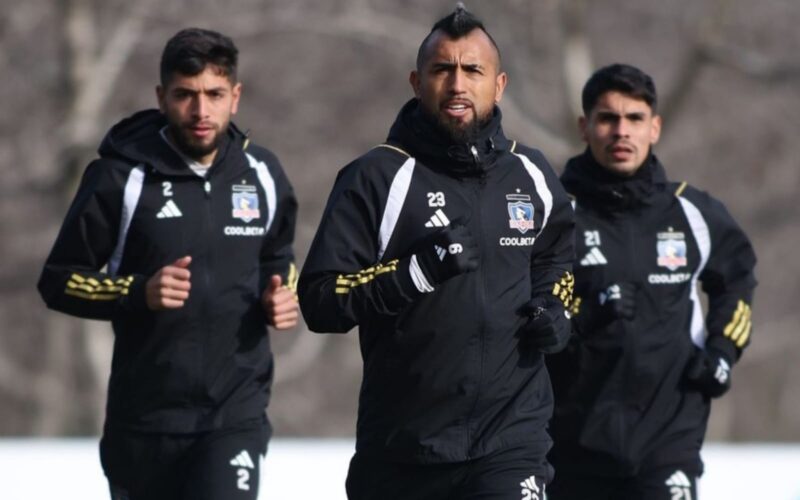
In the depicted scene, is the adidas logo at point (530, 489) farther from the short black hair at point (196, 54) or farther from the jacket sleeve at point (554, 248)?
the short black hair at point (196, 54)

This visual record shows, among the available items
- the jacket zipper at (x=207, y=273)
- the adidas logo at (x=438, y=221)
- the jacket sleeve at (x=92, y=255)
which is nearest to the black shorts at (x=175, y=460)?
the jacket zipper at (x=207, y=273)

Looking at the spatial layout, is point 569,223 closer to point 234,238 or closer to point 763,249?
point 234,238

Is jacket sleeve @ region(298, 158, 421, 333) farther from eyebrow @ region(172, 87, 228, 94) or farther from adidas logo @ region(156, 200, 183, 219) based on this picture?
eyebrow @ region(172, 87, 228, 94)

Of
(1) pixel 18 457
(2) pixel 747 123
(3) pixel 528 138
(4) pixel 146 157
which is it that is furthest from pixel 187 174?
(2) pixel 747 123

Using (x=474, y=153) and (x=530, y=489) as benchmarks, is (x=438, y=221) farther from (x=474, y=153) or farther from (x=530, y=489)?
(x=530, y=489)

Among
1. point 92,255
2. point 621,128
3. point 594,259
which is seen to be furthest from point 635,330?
point 92,255

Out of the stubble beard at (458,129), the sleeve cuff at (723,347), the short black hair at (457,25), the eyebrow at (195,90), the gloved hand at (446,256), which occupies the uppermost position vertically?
the short black hair at (457,25)

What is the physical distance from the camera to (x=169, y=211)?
785 cm

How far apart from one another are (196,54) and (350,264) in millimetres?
1889

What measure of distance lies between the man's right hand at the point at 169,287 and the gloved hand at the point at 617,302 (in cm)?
165

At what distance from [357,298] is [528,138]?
1625 centimetres

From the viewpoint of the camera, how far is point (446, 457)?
6.38 metres

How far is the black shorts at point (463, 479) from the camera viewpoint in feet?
20.9

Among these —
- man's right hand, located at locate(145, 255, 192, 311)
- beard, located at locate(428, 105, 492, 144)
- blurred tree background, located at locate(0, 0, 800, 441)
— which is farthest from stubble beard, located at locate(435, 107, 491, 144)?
blurred tree background, located at locate(0, 0, 800, 441)
